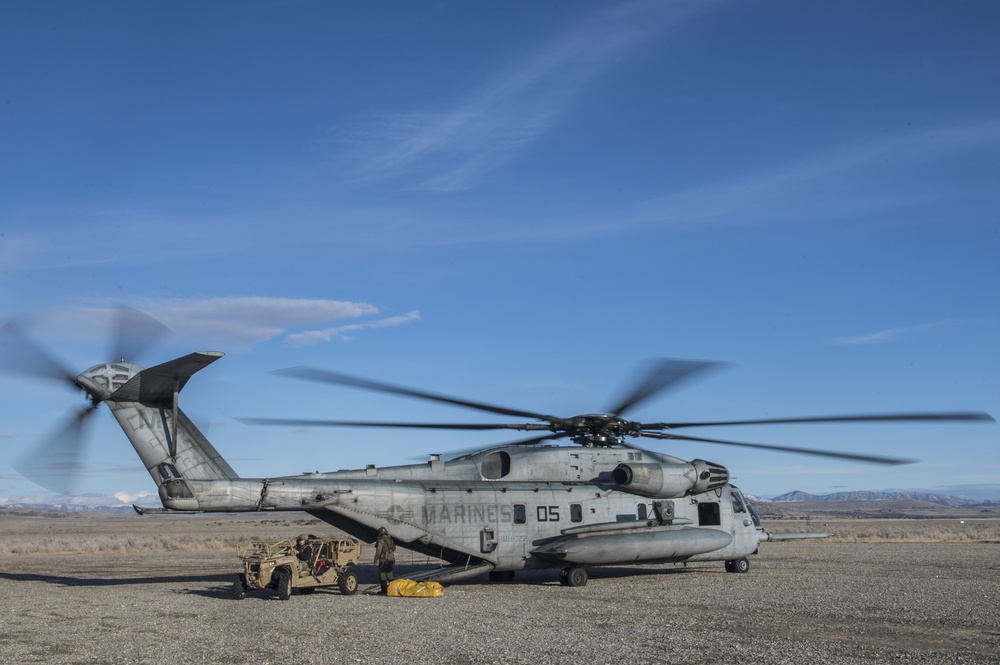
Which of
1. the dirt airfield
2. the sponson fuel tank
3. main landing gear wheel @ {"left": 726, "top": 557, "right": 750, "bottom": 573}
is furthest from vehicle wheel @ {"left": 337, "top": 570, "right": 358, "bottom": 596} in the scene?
main landing gear wheel @ {"left": 726, "top": 557, "right": 750, "bottom": 573}

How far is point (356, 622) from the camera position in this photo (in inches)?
591

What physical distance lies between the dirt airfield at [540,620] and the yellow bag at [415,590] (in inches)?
12.6

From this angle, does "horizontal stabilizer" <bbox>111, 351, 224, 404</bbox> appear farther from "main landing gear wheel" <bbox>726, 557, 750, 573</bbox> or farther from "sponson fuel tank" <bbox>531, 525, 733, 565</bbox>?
"main landing gear wheel" <bbox>726, 557, 750, 573</bbox>

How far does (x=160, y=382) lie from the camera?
18.6 m

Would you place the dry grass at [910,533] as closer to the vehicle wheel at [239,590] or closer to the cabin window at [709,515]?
the cabin window at [709,515]

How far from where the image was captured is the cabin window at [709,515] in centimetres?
2442

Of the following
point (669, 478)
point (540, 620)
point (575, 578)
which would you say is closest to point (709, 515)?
point (669, 478)

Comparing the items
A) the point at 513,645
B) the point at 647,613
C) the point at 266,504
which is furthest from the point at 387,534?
the point at 513,645

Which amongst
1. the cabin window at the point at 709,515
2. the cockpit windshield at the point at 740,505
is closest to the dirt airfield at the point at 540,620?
the cabin window at the point at 709,515

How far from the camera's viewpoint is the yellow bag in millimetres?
19188

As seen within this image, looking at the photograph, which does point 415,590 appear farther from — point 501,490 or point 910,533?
point 910,533

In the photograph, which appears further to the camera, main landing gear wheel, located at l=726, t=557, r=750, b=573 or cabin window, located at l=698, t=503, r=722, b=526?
main landing gear wheel, located at l=726, t=557, r=750, b=573

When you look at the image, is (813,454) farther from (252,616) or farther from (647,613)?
(252,616)

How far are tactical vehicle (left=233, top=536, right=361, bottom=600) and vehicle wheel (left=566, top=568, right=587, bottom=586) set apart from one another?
5030mm
